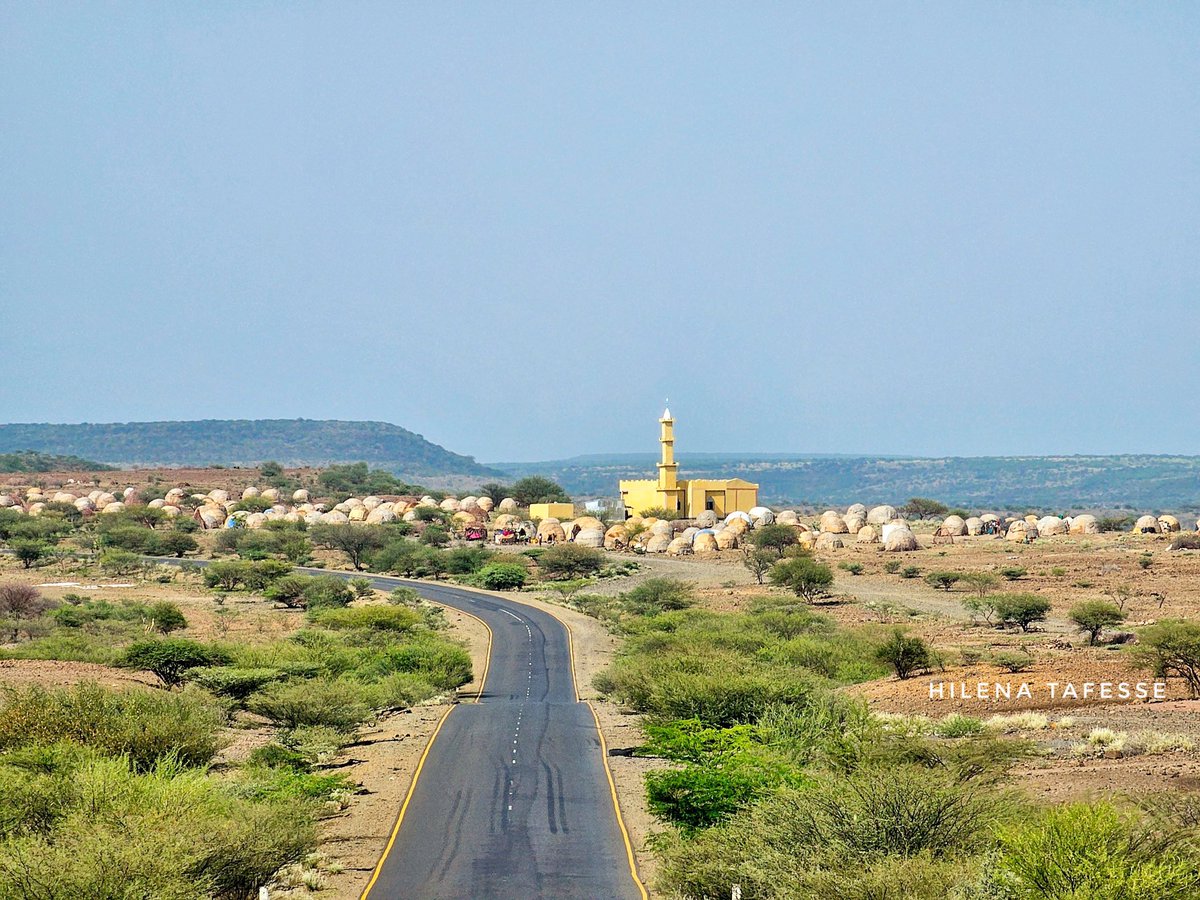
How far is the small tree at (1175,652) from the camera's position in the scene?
33.7m

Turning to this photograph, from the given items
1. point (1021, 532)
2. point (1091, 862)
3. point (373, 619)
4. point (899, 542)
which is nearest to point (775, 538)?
point (899, 542)

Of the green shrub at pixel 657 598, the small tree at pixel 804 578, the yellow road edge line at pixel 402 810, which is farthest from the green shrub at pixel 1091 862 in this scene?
the small tree at pixel 804 578

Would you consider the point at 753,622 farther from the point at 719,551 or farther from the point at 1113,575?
the point at 719,551

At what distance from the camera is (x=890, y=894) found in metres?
13.4

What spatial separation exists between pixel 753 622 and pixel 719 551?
40.8 metres

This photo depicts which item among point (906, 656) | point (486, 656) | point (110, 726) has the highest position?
point (110, 726)

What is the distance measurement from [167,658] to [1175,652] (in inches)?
1139

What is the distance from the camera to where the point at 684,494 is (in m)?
110

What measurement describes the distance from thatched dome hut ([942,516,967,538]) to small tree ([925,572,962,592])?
33447mm

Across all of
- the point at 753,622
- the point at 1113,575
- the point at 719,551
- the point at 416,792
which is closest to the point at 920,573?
the point at 1113,575

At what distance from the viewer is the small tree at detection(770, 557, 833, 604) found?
6756 cm

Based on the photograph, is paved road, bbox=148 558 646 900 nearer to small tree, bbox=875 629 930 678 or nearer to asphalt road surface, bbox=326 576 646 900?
asphalt road surface, bbox=326 576 646 900

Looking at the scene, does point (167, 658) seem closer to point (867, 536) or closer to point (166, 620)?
point (166, 620)

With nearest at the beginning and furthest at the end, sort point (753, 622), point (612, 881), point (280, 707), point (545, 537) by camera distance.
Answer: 1. point (612, 881)
2. point (280, 707)
3. point (753, 622)
4. point (545, 537)
